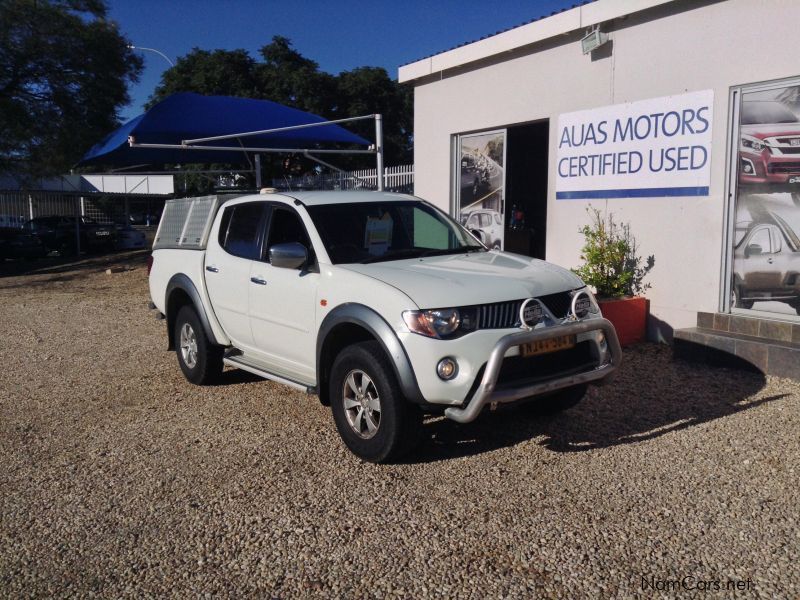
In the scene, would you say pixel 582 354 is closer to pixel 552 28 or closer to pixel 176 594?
pixel 176 594

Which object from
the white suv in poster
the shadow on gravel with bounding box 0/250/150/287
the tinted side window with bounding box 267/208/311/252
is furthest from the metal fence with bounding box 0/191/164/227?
the tinted side window with bounding box 267/208/311/252

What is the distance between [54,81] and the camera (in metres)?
22.0

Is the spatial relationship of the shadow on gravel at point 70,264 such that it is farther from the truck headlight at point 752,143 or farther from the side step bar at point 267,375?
the truck headlight at point 752,143

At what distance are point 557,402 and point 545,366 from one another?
998mm

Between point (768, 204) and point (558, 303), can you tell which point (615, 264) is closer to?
point (768, 204)

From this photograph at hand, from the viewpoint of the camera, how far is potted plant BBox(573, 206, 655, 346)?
27.0ft

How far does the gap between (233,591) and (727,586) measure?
2.23 metres

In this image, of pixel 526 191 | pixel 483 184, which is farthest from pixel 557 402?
pixel 526 191

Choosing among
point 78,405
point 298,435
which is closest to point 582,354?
point 298,435

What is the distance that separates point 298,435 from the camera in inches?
221

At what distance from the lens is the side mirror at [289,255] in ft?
17.5

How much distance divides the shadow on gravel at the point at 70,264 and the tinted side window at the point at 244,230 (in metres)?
13.3

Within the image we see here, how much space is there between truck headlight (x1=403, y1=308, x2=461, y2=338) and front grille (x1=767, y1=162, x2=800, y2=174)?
14.1 ft

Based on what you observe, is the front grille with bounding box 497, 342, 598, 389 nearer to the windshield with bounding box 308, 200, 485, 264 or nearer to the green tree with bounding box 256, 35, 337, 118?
the windshield with bounding box 308, 200, 485, 264
